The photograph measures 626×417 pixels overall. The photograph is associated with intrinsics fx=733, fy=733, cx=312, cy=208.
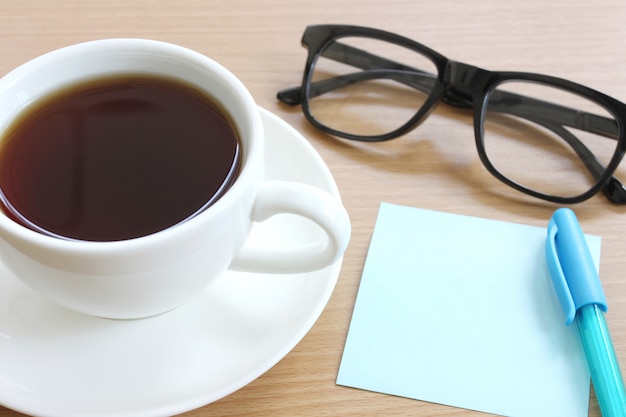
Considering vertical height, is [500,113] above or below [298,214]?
below

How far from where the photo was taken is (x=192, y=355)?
20.1 inches

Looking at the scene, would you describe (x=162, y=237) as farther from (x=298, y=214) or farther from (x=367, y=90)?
(x=367, y=90)

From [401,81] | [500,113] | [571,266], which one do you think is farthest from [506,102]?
[571,266]

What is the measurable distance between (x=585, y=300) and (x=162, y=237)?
0.33 metres

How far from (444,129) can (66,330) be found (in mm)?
424

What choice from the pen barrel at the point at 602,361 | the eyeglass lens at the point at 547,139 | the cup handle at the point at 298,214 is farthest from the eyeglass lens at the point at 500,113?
the cup handle at the point at 298,214

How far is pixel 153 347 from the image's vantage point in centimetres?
51

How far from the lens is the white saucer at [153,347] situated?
479mm

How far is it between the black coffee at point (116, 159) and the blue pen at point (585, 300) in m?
0.28

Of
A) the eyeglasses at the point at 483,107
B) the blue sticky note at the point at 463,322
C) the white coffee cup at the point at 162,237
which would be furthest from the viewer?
the eyeglasses at the point at 483,107

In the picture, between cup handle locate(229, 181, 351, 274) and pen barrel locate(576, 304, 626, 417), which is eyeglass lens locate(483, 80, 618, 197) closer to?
pen barrel locate(576, 304, 626, 417)

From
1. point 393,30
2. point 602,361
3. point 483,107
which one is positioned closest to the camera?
point 602,361

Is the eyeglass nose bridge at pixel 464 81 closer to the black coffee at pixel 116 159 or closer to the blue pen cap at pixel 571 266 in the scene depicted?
the blue pen cap at pixel 571 266

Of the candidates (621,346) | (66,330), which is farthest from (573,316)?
(66,330)
